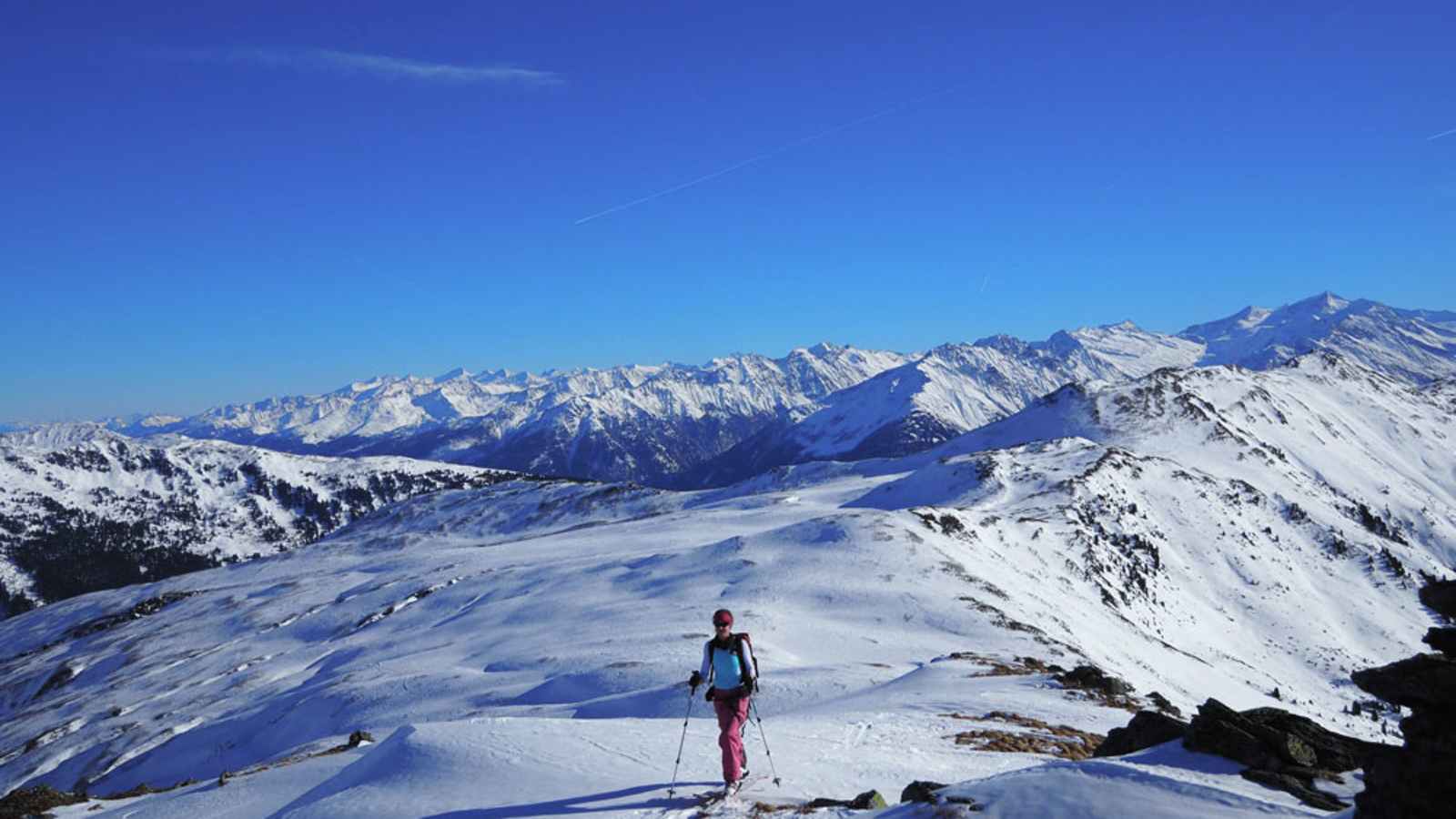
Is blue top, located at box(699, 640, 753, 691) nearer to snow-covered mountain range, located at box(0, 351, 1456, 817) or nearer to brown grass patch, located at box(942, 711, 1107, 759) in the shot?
snow-covered mountain range, located at box(0, 351, 1456, 817)

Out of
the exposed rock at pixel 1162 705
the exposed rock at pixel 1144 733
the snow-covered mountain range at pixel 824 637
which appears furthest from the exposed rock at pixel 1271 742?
the exposed rock at pixel 1162 705

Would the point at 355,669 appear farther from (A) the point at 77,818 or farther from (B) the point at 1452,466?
(B) the point at 1452,466

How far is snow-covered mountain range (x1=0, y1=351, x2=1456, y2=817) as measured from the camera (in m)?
15.4

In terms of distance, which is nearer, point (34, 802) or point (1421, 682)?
point (1421, 682)

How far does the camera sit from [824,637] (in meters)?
39.0

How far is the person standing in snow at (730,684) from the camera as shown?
13562mm

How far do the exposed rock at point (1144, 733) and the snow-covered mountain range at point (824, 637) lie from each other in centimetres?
121

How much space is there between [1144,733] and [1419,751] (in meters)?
5.58

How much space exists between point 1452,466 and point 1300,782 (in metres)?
213

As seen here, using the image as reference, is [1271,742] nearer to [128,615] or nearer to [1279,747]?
[1279,747]

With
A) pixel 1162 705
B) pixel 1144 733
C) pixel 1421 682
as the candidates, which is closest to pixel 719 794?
pixel 1144 733

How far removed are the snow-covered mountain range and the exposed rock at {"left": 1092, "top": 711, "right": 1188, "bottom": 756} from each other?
1.21 metres

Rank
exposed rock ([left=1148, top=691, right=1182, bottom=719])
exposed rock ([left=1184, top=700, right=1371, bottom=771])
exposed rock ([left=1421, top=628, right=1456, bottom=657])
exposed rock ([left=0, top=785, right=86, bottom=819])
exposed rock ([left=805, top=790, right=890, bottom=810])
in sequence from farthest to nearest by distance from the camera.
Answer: exposed rock ([left=1148, top=691, right=1182, bottom=719]) < exposed rock ([left=0, top=785, right=86, bottom=819]) < exposed rock ([left=805, top=790, right=890, bottom=810]) < exposed rock ([left=1184, top=700, right=1371, bottom=771]) < exposed rock ([left=1421, top=628, right=1456, bottom=657])

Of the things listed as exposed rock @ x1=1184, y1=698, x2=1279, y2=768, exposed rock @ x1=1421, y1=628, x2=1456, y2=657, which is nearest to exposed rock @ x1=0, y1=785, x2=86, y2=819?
exposed rock @ x1=1184, y1=698, x2=1279, y2=768
